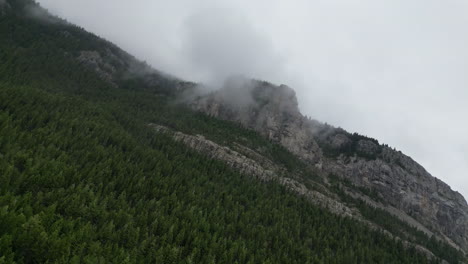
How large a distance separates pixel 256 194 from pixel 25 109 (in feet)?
392

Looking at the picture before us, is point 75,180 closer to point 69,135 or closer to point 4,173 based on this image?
point 4,173

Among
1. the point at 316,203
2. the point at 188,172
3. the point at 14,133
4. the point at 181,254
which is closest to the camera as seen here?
the point at 181,254

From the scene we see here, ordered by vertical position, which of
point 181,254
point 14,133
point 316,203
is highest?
point 316,203

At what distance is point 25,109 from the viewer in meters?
140

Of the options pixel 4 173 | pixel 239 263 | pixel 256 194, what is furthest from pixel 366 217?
pixel 4 173

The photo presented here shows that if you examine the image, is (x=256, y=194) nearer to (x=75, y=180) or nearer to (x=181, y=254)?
(x=181, y=254)

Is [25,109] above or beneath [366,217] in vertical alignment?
beneath

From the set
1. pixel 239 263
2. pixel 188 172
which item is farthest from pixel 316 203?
pixel 239 263

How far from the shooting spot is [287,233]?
5231 inches

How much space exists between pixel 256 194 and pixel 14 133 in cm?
11305

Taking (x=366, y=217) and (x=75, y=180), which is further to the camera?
(x=366, y=217)

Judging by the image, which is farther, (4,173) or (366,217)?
(366,217)

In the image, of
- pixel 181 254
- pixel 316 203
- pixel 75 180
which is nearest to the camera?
pixel 181 254

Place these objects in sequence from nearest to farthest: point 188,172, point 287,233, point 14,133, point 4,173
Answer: point 4,173, point 14,133, point 287,233, point 188,172
